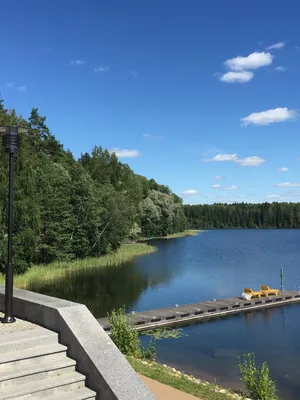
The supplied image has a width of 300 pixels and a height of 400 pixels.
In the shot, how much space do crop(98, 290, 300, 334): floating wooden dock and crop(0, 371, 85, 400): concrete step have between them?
34.1 feet

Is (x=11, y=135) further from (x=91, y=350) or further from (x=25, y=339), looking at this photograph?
(x=91, y=350)

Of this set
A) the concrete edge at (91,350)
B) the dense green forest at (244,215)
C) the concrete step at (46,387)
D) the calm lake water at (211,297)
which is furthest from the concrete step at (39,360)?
the dense green forest at (244,215)

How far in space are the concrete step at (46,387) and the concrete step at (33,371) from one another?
0.05m

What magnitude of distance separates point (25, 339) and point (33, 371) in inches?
25.4

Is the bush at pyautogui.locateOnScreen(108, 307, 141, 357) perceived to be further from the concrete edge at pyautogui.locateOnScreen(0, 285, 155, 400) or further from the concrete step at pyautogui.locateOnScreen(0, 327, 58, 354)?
the concrete step at pyautogui.locateOnScreen(0, 327, 58, 354)

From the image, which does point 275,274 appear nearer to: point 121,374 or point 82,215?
point 82,215

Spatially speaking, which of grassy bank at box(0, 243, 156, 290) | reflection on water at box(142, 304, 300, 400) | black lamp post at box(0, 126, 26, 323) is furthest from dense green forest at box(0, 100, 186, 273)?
black lamp post at box(0, 126, 26, 323)

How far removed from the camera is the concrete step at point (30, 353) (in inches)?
229

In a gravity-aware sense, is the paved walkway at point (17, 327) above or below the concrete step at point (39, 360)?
above

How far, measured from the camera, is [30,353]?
609cm

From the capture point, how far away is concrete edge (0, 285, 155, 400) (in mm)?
5621

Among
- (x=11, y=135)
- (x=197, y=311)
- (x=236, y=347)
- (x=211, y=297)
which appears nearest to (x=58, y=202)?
(x=211, y=297)

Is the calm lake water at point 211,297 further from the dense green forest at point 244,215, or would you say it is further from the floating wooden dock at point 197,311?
the dense green forest at point 244,215

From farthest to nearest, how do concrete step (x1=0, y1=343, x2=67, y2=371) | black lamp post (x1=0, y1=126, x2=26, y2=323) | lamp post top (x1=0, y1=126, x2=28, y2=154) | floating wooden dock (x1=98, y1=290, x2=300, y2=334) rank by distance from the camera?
floating wooden dock (x1=98, y1=290, x2=300, y2=334), lamp post top (x1=0, y1=126, x2=28, y2=154), black lamp post (x1=0, y1=126, x2=26, y2=323), concrete step (x1=0, y1=343, x2=67, y2=371)
